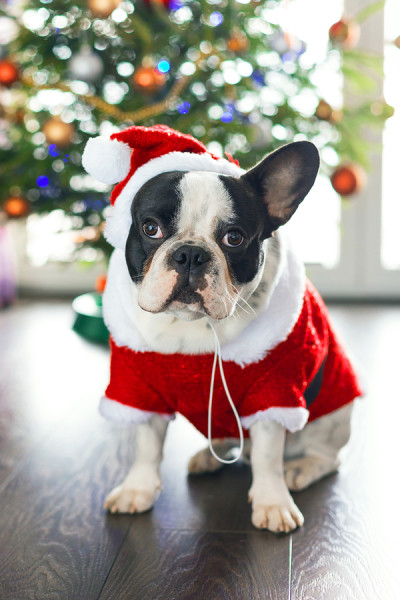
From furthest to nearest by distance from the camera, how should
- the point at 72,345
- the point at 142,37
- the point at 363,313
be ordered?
the point at 363,313
the point at 72,345
the point at 142,37

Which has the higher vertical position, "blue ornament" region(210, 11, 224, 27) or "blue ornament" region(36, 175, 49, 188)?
"blue ornament" region(210, 11, 224, 27)

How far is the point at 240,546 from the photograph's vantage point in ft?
4.21

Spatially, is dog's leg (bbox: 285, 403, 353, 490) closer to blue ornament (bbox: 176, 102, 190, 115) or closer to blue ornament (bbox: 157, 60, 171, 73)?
blue ornament (bbox: 176, 102, 190, 115)

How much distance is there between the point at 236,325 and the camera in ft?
4.18

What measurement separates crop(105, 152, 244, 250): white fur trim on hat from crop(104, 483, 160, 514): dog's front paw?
0.52 meters

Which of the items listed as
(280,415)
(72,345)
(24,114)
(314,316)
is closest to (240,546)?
(280,415)

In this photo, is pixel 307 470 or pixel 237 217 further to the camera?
pixel 307 470

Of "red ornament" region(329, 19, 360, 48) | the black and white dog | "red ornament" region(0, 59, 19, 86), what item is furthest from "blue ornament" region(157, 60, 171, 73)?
the black and white dog

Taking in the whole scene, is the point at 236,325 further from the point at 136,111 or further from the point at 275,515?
the point at 136,111

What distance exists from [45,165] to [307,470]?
1542mm

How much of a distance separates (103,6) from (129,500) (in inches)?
62.4

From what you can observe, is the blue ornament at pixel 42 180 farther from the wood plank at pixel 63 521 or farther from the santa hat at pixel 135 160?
the santa hat at pixel 135 160

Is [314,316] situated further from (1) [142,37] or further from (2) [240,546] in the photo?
(1) [142,37]

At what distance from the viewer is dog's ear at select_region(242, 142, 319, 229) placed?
3.99 feet
